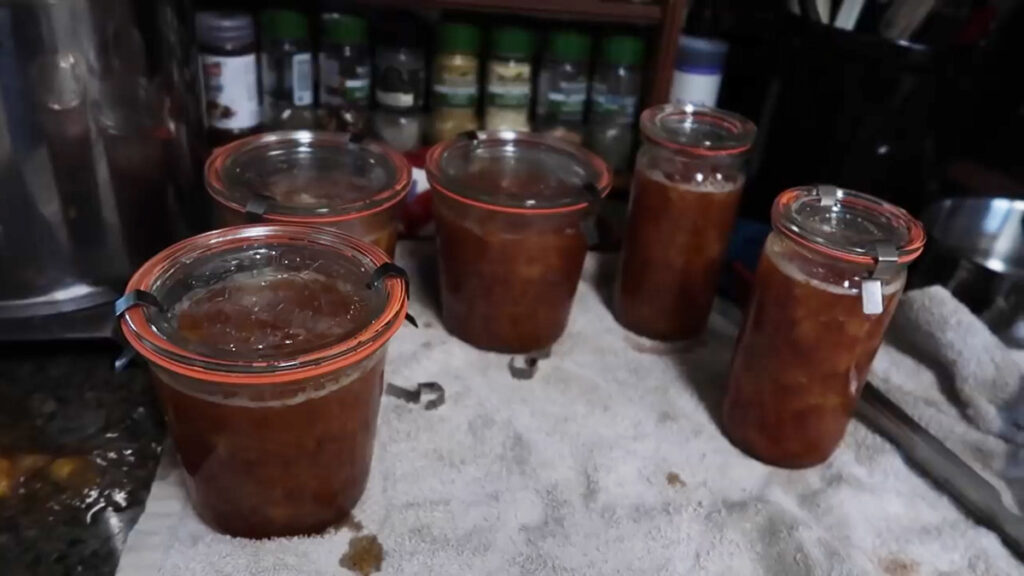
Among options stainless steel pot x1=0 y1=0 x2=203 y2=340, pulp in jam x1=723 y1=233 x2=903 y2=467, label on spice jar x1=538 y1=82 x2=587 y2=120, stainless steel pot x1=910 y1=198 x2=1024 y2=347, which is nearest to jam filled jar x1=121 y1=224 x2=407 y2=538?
stainless steel pot x1=0 y1=0 x2=203 y2=340

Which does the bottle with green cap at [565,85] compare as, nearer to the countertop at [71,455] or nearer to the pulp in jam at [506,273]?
the pulp in jam at [506,273]

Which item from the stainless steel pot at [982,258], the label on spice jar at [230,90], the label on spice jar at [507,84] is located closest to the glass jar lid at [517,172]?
the label on spice jar at [507,84]

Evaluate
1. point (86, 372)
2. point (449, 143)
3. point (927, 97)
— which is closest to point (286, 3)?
point (449, 143)

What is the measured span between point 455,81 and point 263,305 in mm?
443

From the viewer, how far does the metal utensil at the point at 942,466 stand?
2.07 feet

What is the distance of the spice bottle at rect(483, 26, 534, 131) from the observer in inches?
35.3

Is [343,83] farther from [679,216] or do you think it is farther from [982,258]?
[982,258]

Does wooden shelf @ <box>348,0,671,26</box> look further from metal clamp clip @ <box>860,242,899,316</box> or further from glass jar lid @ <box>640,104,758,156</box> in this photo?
metal clamp clip @ <box>860,242,899,316</box>

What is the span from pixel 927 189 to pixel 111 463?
2.70 feet

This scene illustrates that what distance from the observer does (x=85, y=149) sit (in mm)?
638

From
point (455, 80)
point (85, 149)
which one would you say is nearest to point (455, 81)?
point (455, 80)

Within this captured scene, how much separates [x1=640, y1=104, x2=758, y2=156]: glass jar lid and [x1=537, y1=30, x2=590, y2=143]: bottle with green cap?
0.14 m

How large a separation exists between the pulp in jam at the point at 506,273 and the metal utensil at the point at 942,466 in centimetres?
29

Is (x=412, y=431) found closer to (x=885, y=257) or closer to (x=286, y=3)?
(x=885, y=257)
